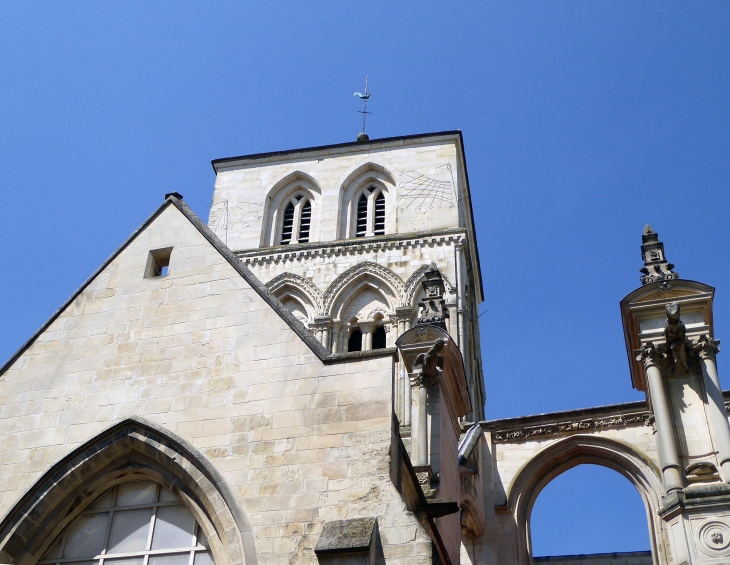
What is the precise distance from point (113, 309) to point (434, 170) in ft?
64.5

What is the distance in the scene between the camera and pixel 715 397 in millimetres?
11711

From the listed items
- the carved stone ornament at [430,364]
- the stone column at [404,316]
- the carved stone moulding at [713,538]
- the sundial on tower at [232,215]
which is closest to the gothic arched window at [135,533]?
the carved stone ornament at [430,364]

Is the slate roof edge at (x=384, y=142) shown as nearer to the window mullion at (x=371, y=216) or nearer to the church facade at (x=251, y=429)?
the window mullion at (x=371, y=216)

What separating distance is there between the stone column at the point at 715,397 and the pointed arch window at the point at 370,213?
57.6 feet

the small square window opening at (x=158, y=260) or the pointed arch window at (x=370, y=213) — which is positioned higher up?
the pointed arch window at (x=370, y=213)

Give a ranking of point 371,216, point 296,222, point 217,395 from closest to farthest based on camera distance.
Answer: point 217,395
point 371,216
point 296,222

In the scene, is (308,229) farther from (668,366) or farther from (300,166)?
(668,366)

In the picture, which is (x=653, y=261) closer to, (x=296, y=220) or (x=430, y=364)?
(x=430, y=364)

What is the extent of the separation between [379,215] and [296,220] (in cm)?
265

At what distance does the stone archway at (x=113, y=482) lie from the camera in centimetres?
963

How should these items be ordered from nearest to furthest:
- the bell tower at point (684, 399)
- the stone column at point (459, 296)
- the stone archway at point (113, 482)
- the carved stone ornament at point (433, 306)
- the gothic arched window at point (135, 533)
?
the stone archway at point (113, 482) < the gothic arched window at point (135, 533) < the bell tower at point (684, 399) < the carved stone ornament at point (433, 306) < the stone column at point (459, 296)

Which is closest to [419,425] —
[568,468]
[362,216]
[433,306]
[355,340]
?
[433,306]

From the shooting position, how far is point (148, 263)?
39.4 feet

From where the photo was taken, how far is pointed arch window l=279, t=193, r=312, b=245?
29969 mm
